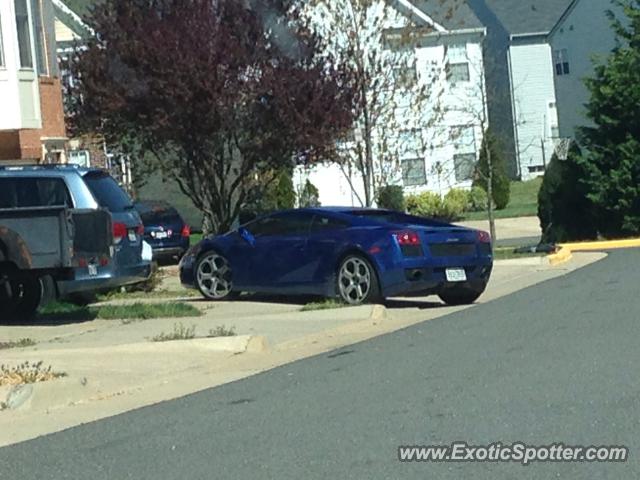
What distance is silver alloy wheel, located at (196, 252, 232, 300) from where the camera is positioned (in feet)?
62.7

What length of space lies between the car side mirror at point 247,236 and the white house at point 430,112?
1098 cm

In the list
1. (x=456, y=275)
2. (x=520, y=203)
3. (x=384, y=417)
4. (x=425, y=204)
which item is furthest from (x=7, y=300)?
(x=520, y=203)

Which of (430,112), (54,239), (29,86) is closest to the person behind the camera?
(54,239)

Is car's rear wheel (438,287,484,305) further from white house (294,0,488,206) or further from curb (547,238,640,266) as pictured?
white house (294,0,488,206)

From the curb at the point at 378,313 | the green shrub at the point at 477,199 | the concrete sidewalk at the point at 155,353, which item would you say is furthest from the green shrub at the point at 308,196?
the curb at the point at 378,313

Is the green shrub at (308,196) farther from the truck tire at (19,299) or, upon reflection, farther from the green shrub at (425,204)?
the truck tire at (19,299)

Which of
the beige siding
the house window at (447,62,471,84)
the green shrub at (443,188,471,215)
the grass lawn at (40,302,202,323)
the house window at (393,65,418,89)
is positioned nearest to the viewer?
the grass lawn at (40,302,202,323)

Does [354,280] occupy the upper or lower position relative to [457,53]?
lower

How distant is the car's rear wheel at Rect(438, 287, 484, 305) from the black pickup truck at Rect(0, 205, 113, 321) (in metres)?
5.46

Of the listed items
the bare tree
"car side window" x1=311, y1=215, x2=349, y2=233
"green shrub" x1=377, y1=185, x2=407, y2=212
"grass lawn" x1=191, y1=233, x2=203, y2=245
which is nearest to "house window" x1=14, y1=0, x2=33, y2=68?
the bare tree

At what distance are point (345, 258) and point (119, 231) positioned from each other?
318 cm

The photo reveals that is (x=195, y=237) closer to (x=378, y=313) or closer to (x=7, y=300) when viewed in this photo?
(x=7, y=300)

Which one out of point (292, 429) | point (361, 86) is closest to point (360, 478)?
point (292, 429)

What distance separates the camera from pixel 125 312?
1728cm
